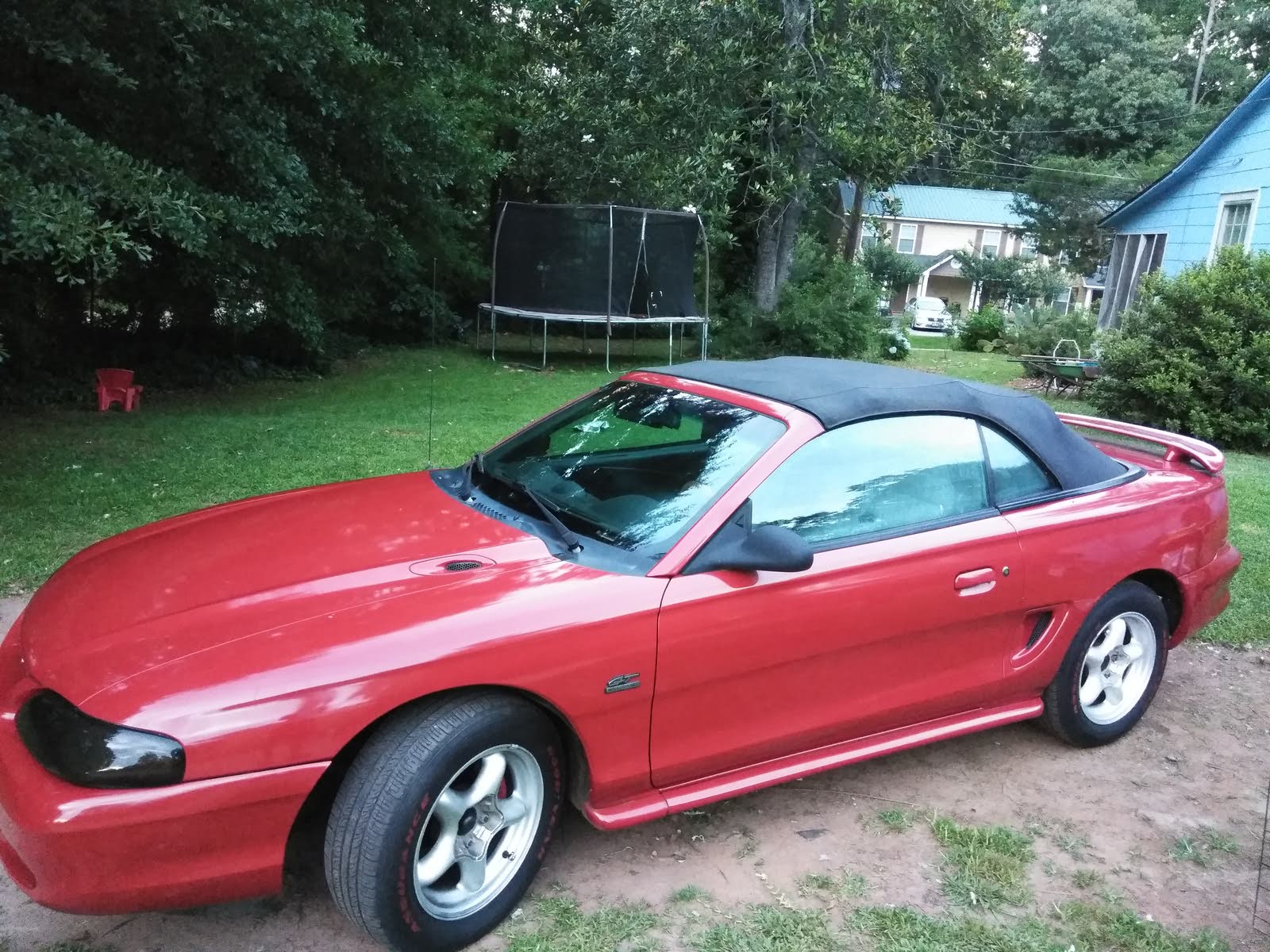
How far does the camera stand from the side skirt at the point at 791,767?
2.79 metres

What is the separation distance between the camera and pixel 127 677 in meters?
2.31

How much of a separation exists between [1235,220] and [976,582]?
1582 cm

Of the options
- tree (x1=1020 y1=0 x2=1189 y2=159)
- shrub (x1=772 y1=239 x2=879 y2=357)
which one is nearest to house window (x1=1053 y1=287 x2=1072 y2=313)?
tree (x1=1020 y1=0 x2=1189 y2=159)

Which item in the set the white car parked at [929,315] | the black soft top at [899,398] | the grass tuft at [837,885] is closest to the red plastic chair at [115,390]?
the black soft top at [899,398]

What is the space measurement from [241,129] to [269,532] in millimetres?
6742

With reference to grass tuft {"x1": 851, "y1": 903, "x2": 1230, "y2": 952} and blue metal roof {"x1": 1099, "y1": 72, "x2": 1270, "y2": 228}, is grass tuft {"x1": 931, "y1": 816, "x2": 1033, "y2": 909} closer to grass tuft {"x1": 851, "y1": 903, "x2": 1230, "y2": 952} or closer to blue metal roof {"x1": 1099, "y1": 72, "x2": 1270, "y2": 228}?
grass tuft {"x1": 851, "y1": 903, "x2": 1230, "y2": 952}

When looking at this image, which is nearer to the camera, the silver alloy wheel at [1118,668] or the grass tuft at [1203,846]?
the grass tuft at [1203,846]

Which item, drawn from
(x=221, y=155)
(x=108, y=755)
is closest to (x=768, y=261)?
(x=221, y=155)

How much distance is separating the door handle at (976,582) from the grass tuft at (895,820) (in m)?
0.81

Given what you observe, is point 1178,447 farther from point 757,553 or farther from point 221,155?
point 221,155

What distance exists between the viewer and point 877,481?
334 centimetres

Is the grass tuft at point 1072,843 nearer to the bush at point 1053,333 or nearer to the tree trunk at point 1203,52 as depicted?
the bush at point 1053,333

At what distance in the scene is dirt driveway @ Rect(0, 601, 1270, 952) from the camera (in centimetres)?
266

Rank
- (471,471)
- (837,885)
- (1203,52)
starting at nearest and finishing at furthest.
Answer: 1. (837,885)
2. (471,471)
3. (1203,52)
